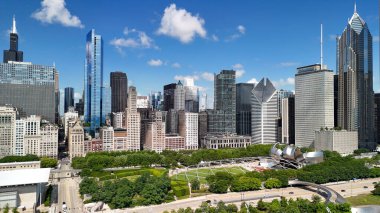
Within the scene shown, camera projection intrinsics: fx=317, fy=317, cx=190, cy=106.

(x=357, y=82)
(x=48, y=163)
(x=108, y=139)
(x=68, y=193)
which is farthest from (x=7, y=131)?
(x=357, y=82)

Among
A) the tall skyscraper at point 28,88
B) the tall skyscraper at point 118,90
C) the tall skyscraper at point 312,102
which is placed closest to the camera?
the tall skyscraper at point 312,102

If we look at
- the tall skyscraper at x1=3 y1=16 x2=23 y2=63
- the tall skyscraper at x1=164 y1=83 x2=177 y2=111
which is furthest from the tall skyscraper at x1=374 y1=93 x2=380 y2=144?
the tall skyscraper at x1=3 y1=16 x2=23 y2=63

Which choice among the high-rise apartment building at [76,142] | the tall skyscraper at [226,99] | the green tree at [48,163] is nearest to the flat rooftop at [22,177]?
the green tree at [48,163]

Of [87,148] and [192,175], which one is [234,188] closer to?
[192,175]

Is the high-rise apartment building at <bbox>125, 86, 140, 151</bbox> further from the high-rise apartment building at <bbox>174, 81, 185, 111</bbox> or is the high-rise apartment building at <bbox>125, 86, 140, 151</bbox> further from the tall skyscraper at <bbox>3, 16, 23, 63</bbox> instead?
the high-rise apartment building at <bbox>174, 81, 185, 111</bbox>

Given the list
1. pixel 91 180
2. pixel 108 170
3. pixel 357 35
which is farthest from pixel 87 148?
pixel 357 35

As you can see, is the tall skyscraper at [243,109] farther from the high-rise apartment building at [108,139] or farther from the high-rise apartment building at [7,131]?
the high-rise apartment building at [7,131]

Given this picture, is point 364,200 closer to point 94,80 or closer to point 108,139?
point 108,139
